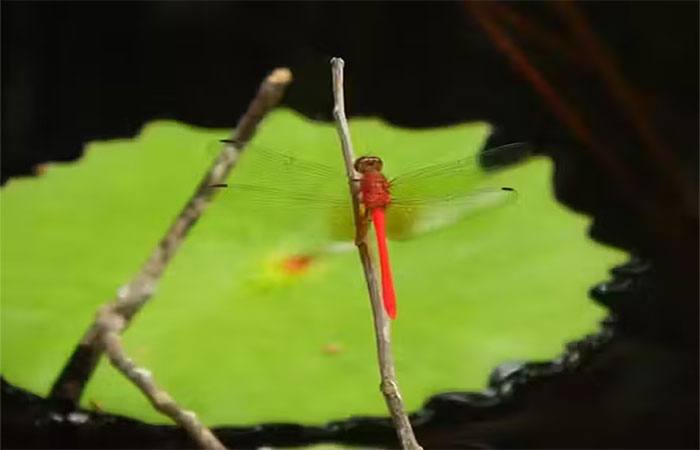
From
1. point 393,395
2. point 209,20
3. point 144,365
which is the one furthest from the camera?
point 209,20

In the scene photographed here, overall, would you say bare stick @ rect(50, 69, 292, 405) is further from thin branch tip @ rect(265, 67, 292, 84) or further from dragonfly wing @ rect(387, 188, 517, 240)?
dragonfly wing @ rect(387, 188, 517, 240)

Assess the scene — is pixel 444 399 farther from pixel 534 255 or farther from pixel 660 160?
pixel 660 160

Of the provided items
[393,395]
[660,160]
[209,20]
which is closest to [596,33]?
[660,160]

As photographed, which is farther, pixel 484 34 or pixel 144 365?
pixel 484 34

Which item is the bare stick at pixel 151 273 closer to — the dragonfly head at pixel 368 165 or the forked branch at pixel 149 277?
the forked branch at pixel 149 277

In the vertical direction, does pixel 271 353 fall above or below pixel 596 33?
below

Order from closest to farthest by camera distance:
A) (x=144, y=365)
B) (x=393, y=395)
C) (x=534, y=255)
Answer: (x=393, y=395)
(x=144, y=365)
(x=534, y=255)
